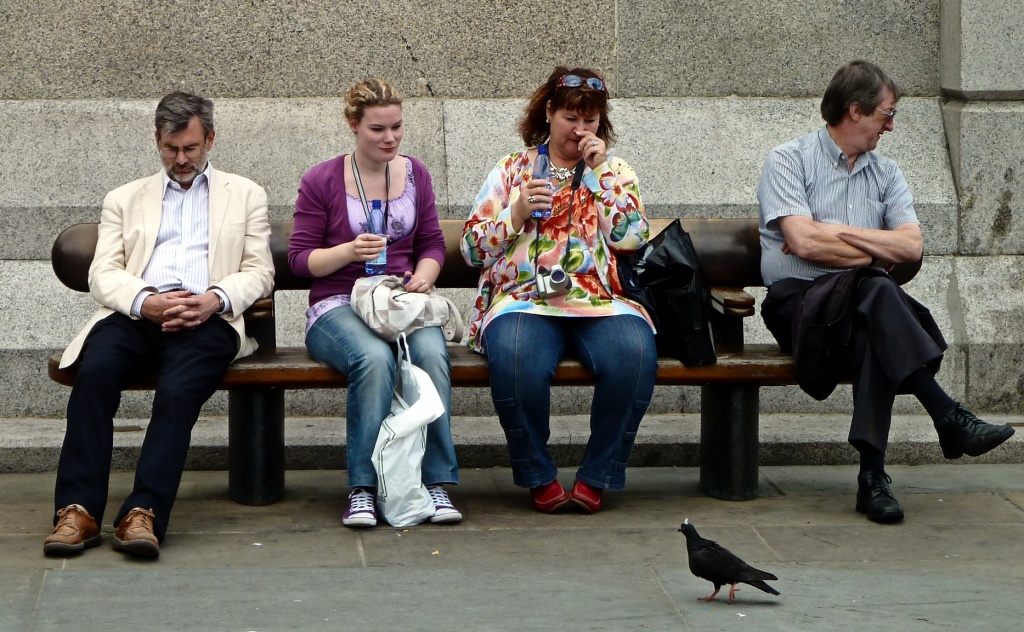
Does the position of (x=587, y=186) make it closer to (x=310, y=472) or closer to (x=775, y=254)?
(x=775, y=254)

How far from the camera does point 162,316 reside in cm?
453

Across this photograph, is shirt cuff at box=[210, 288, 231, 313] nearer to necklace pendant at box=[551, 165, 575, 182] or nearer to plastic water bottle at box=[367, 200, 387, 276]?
plastic water bottle at box=[367, 200, 387, 276]

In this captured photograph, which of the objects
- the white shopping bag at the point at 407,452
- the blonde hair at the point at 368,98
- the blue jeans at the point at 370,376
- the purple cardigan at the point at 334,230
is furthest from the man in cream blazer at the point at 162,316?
the white shopping bag at the point at 407,452

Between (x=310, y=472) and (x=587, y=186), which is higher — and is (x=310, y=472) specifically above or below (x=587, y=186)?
Result: below

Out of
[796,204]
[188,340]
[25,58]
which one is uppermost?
[25,58]

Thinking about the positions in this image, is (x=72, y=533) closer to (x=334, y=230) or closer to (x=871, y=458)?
(x=334, y=230)

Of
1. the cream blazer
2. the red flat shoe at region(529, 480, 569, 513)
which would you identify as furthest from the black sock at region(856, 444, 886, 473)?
the cream blazer

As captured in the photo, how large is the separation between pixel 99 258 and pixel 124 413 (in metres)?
1.27

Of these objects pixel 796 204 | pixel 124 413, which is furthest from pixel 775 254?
pixel 124 413

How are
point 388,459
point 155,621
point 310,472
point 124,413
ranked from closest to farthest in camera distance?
point 155,621, point 388,459, point 310,472, point 124,413

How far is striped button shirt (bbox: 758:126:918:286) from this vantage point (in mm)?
4953

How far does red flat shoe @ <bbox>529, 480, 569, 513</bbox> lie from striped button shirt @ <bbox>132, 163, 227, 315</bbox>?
1.35m

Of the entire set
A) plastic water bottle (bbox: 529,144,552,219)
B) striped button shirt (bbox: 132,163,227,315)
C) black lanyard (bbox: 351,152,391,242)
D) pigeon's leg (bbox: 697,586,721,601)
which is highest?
plastic water bottle (bbox: 529,144,552,219)

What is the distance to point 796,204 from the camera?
16.1ft
